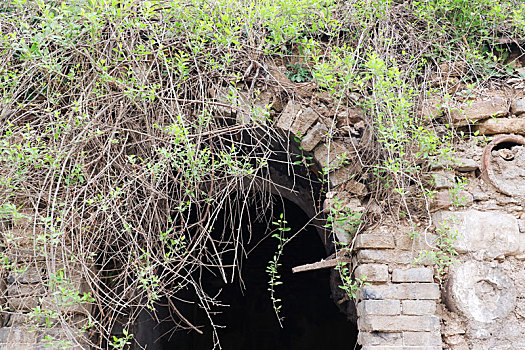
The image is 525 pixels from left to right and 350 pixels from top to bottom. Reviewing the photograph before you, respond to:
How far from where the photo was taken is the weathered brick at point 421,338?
2.75 m

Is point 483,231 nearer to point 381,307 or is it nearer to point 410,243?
point 410,243

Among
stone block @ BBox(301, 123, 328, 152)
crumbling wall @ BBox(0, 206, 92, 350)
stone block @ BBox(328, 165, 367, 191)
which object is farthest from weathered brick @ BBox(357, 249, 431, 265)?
crumbling wall @ BBox(0, 206, 92, 350)

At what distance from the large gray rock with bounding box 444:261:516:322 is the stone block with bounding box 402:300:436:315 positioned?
0.44 ft

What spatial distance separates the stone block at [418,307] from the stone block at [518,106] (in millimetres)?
1329

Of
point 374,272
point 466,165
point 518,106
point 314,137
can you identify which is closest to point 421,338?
point 374,272

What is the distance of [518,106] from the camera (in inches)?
125

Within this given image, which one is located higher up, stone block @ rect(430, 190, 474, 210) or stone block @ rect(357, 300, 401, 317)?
stone block @ rect(430, 190, 474, 210)

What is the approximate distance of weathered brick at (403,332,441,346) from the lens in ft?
9.02

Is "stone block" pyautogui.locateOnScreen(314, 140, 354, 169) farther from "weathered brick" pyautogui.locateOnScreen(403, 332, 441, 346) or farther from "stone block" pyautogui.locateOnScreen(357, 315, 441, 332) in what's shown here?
"weathered brick" pyautogui.locateOnScreen(403, 332, 441, 346)

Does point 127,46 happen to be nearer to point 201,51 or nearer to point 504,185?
point 201,51

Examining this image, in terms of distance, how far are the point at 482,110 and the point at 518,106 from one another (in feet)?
0.77

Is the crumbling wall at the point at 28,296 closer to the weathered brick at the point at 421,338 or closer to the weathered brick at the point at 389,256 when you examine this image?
the weathered brick at the point at 389,256

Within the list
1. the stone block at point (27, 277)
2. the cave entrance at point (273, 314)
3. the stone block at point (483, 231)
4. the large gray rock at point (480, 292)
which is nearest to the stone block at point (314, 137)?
the stone block at point (483, 231)

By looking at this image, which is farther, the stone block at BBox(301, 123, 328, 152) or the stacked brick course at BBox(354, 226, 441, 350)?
the stone block at BBox(301, 123, 328, 152)
